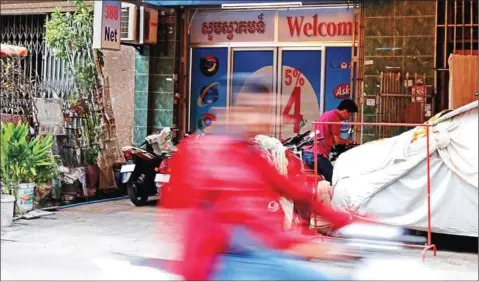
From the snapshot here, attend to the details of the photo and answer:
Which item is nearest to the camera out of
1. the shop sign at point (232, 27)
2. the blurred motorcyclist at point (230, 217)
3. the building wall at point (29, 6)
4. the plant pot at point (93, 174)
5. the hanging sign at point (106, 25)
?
the blurred motorcyclist at point (230, 217)

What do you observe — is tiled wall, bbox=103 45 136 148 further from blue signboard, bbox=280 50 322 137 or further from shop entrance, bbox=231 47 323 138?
blue signboard, bbox=280 50 322 137

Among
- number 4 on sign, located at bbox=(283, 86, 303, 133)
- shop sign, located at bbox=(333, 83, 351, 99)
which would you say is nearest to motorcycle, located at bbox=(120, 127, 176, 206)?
number 4 on sign, located at bbox=(283, 86, 303, 133)

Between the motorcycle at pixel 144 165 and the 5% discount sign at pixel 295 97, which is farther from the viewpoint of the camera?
the 5% discount sign at pixel 295 97

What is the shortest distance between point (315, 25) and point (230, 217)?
8.55 meters

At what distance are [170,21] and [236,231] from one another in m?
9.16

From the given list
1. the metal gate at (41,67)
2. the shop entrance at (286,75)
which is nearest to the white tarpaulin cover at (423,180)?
the shop entrance at (286,75)

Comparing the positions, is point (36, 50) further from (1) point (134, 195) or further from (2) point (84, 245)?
(2) point (84, 245)

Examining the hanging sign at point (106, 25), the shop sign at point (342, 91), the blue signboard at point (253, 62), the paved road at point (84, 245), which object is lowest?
the paved road at point (84, 245)

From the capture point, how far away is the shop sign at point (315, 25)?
11047 millimetres

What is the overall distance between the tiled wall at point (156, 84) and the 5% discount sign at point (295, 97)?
6.24 ft

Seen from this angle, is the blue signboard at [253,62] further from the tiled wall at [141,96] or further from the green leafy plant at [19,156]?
the green leafy plant at [19,156]

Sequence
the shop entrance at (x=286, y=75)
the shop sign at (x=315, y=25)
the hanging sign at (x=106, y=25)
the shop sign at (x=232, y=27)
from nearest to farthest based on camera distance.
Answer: the hanging sign at (x=106, y=25) → the shop sign at (x=315, y=25) → the shop entrance at (x=286, y=75) → the shop sign at (x=232, y=27)

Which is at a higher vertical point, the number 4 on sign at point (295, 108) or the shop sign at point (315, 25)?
the shop sign at point (315, 25)

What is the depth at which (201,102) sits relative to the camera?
1215 cm
